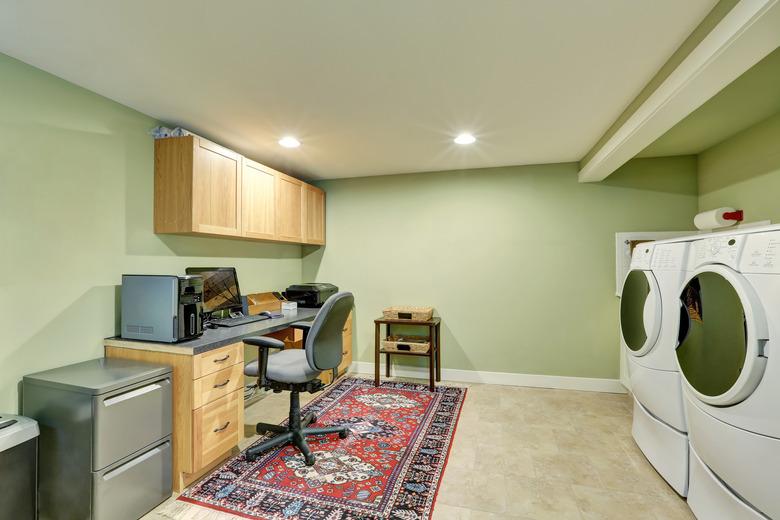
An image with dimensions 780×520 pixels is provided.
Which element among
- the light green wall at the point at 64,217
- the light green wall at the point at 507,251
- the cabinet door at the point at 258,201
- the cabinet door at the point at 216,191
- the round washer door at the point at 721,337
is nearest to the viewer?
the round washer door at the point at 721,337

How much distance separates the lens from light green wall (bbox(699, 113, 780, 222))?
243 centimetres

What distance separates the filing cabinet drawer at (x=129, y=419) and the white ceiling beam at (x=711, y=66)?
119 inches

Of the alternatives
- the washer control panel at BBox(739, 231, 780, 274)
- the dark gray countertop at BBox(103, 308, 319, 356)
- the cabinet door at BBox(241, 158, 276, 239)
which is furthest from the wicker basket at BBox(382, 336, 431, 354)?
the washer control panel at BBox(739, 231, 780, 274)

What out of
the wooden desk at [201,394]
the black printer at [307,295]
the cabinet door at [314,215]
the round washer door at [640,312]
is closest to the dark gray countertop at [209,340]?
the wooden desk at [201,394]

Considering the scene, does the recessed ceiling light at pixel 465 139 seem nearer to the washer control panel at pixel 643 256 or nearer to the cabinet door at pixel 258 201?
the washer control panel at pixel 643 256

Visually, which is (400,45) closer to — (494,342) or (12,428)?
(12,428)

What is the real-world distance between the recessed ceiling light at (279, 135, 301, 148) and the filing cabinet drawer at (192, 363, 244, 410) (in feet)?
5.85

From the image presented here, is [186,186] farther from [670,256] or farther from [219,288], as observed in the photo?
[670,256]

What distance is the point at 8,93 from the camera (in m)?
1.83

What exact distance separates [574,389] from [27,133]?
4.62 m

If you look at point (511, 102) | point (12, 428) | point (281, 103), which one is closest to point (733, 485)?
point (511, 102)

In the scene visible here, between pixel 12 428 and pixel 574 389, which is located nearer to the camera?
pixel 12 428

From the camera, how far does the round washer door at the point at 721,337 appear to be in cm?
138

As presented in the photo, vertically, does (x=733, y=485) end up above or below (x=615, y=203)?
below
